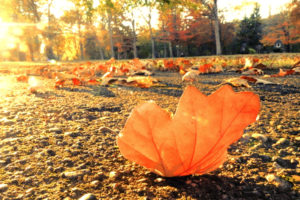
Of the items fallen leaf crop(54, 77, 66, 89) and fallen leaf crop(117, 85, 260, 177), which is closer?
fallen leaf crop(117, 85, 260, 177)

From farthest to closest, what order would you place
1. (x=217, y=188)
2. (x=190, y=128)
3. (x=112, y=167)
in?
1. (x=112, y=167)
2. (x=217, y=188)
3. (x=190, y=128)

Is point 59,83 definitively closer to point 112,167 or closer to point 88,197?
point 112,167

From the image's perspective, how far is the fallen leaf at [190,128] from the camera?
1.77 ft

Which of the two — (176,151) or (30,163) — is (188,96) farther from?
(30,163)

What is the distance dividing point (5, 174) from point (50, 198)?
249 mm

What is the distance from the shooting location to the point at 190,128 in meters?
0.56

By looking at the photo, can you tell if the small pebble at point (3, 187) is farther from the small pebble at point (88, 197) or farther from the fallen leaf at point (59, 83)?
the fallen leaf at point (59, 83)

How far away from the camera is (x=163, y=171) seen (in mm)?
685

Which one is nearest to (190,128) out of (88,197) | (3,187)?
(88,197)

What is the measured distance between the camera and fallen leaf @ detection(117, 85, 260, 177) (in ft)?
1.77

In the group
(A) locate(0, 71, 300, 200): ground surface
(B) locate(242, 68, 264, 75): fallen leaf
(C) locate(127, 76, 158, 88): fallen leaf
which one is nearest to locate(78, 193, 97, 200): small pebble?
(A) locate(0, 71, 300, 200): ground surface

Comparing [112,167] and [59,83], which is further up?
[59,83]

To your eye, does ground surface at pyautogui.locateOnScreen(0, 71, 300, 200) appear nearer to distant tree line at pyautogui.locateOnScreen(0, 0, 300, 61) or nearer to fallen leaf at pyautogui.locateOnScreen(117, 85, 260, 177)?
fallen leaf at pyautogui.locateOnScreen(117, 85, 260, 177)

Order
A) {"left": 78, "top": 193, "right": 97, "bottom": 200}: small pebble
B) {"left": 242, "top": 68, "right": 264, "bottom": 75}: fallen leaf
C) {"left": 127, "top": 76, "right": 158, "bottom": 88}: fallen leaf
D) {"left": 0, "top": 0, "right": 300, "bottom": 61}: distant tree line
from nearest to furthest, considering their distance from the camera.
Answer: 1. {"left": 78, "top": 193, "right": 97, "bottom": 200}: small pebble
2. {"left": 127, "top": 76, "right": 158, "bottom": 88}: fallen leaf
3. {"left": 242, "top": 68, "right": 264, "bottom": 75}: fallen leaf
4. {"left": 0, "top": 0, "right": 300, "bottom": 61}: distant tree line
